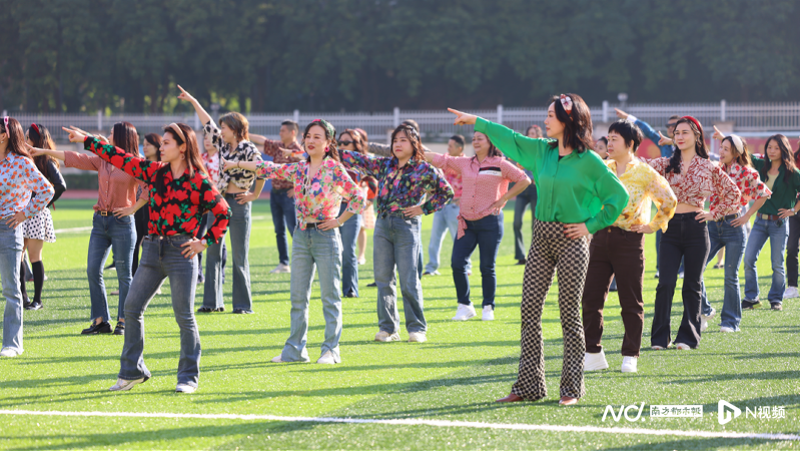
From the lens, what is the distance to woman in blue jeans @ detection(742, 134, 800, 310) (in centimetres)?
998

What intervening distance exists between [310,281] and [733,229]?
4268 mm

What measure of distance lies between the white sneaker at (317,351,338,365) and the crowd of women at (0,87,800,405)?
0.01m

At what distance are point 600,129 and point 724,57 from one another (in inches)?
496

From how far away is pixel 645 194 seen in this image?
692 cm

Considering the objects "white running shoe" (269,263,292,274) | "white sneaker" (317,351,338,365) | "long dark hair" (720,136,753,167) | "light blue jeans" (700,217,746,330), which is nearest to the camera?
"white sneaker" (317,351,338,365)

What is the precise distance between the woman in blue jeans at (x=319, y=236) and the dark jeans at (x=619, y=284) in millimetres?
1889

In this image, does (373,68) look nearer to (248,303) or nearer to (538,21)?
(538,21)

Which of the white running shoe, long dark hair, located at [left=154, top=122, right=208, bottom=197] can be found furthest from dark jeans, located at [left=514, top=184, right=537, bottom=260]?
long dark hair, located at [left=154, top=122, right=208, bottom=197]

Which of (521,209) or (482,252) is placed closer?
(482,252)

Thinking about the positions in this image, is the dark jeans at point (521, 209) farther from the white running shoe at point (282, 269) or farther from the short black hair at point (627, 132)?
the short black hair at point (627, 132)

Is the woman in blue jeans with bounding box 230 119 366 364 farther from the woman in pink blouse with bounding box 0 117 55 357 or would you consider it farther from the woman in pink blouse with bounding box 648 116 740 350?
the woman in pink blouse with bounding box 648 116 740 350

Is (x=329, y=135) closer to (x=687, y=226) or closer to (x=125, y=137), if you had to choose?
(x=125, y=137)

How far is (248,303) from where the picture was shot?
984 cm

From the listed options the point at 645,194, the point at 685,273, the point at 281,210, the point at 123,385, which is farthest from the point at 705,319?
the point at 281,210
